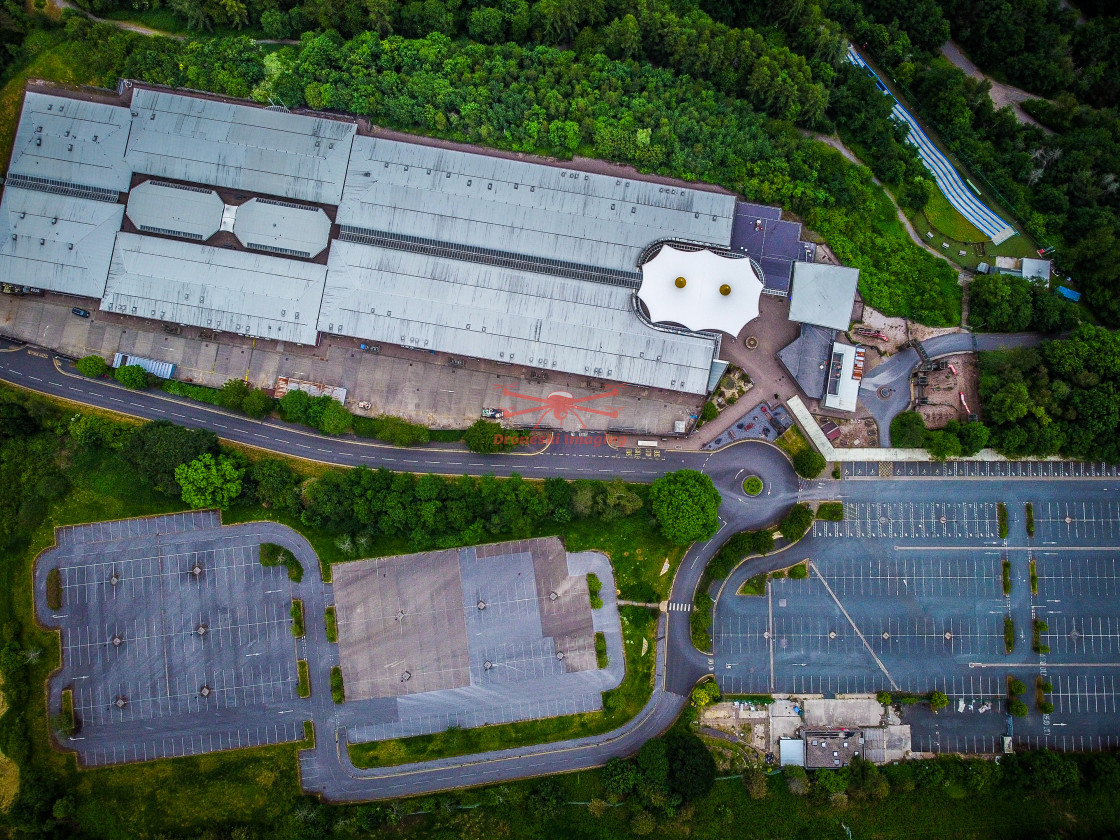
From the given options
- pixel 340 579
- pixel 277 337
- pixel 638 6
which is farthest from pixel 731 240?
pixel 340 579

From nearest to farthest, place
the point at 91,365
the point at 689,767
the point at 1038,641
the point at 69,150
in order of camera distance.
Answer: the point at 689,767, the point at 91,365, the point at 1038,641, the point at 69,150

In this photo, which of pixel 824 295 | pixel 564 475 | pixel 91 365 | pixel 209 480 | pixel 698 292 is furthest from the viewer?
pixel 564 475

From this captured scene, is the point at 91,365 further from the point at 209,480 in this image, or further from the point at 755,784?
the point at 755,784

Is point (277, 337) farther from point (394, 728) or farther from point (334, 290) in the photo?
point (394, 728)

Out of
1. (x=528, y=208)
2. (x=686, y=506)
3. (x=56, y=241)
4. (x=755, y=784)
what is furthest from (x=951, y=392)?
(x=56, y=241)

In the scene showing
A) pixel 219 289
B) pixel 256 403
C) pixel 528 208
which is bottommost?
pixel 256 403

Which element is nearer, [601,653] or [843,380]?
[601,653]
